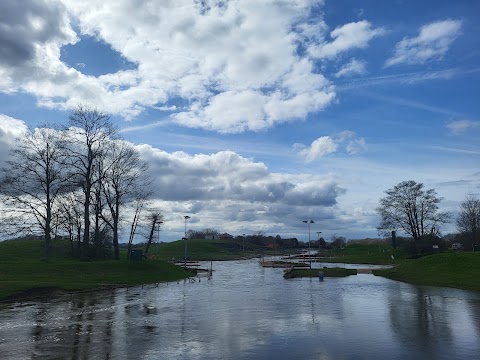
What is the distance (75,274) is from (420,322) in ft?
115

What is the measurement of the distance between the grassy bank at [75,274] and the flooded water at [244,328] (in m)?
4.14

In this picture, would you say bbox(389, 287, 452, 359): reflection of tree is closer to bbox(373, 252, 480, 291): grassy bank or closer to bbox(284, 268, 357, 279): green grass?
bbox(373, 252, 480, 291): grassy bank

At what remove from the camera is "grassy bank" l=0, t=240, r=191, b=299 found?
35478 mm

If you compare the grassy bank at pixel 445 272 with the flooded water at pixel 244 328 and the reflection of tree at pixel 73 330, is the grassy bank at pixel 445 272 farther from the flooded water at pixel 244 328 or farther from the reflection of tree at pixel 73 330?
the reflection of tree at pixel 73 330

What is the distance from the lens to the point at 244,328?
21.0 m

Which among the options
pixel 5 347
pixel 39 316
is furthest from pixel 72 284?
pixel 5 347

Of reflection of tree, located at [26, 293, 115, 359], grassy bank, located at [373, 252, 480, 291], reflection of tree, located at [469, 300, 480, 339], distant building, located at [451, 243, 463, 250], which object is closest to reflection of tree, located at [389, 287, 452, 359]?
reflection of tree, located at [469, 300, 480, 339]

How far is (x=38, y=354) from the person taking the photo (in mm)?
15469

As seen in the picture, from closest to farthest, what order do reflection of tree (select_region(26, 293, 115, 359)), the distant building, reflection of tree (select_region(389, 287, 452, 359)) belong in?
reflection of tree (select_region(26, 293, 115, 359)) < reflection of tree (select_region(389, 287, 452, 359)) < the distant building

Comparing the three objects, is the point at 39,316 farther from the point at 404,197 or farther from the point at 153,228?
the point at 404,197

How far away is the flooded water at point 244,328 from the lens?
15922 mm

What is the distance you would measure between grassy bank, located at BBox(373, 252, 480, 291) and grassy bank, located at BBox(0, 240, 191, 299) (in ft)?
96.9

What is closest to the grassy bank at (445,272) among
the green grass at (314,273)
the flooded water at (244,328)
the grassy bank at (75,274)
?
the flooded water at (244,328)

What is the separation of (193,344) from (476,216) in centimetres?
11485
